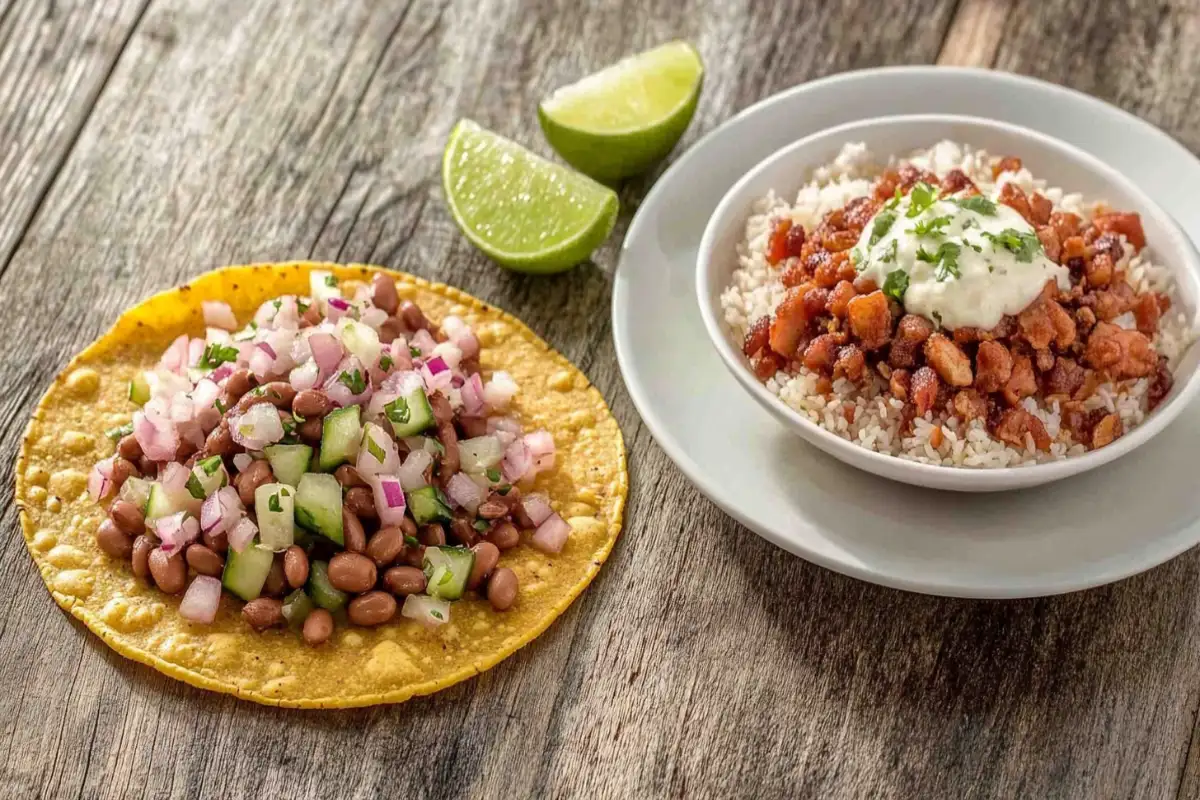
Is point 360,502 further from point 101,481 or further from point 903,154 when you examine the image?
point 903,154

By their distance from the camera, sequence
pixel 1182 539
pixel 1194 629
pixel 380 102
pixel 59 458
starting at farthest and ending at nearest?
pixel 380 102, pixel 59 458, pixel 1194 629, pixel 1182 539

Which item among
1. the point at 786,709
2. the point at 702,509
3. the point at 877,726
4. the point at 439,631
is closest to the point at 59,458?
the point at 439,631

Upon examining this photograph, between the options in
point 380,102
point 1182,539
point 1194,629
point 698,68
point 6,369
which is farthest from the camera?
point 380,102

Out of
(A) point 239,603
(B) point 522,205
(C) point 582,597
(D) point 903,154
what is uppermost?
(D) point 903,154

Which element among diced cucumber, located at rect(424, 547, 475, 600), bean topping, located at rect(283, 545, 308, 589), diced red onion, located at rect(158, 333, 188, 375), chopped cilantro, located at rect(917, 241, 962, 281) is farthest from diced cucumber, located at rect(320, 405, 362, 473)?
chopped cilantro, located at rect(917, 241, 962, 281)

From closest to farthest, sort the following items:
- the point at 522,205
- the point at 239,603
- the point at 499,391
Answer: the point at 239,603 < the point at 499,391 < the point at 522,205

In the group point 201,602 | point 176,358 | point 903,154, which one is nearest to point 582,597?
point 201,602

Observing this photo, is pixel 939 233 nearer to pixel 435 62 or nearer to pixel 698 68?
pixel 698 68
